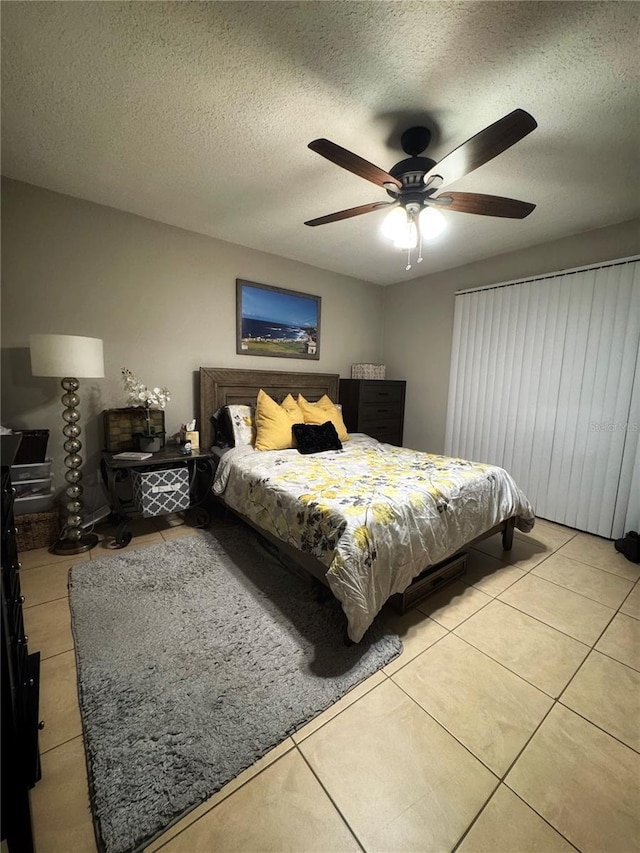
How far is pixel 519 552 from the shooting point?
8.48ft

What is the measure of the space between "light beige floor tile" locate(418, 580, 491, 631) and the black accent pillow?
142 centimetres

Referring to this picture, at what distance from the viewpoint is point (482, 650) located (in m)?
1.63

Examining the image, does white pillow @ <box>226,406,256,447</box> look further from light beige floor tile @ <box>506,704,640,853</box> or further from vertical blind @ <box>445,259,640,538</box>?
light beige floor tile @ <box>506,704,640,853</box>

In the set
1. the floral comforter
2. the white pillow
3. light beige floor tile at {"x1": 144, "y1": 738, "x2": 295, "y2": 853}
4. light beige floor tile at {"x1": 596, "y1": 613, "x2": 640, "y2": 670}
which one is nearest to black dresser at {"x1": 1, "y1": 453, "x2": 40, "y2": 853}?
light beige floor tile at {"x1": 144, "y1": 738, "x2": 295, "y2": 853}

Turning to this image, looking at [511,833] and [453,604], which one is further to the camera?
[453,604]

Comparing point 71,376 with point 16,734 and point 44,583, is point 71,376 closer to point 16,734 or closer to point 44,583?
point 44,583

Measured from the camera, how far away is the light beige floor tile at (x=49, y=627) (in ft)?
5.18

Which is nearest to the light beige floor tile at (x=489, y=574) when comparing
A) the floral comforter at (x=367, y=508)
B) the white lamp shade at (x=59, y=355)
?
the floral comforter at (x=367, y=508)

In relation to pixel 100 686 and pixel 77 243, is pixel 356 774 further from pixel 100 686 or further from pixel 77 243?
pixel 77 243

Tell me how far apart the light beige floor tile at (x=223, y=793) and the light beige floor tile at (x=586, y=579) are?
1.98m

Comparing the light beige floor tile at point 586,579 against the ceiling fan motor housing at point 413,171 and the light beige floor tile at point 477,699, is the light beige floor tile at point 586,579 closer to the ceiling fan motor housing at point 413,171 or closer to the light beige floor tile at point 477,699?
the light beige floor tile at point 477,699

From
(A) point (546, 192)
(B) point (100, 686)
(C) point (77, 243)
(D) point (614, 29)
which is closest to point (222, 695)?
(B) point (100, 686)

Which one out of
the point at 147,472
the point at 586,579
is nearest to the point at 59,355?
the point at 147,472

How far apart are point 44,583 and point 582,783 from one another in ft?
8.99
